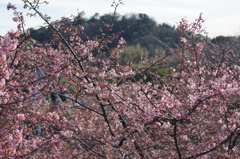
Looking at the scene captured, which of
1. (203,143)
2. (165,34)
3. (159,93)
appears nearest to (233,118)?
(203,143)

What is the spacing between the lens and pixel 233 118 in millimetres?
3445

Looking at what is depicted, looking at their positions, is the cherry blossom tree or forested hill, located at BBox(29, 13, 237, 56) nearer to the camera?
the cherry blossom tree

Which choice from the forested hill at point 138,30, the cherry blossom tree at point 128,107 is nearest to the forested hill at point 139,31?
the forested hill at point 138,30

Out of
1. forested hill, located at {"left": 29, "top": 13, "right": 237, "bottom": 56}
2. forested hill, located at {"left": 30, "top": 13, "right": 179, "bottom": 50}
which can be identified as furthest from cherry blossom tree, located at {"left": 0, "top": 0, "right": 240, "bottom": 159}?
forested hill, located at {"left": 30, "top": 13, "right": 179, "bottom": 50}

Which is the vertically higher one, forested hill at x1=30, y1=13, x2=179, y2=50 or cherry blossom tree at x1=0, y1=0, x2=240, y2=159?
forested hill at x1=30, y1=13, x2=179, y2=50

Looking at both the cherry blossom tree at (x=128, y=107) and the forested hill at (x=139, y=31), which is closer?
the cherry blossom tree at (x=128, y=107)

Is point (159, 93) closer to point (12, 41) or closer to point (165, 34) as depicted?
point (12, 41)

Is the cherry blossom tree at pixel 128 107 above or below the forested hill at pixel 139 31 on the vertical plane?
below

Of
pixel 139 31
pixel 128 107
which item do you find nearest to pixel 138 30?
pixel 139 31

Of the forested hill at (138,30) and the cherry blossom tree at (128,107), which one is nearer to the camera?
the cherry blossom tree at (128,107)

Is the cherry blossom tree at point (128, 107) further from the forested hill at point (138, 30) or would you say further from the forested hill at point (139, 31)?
the forested hill at point (138, 30)

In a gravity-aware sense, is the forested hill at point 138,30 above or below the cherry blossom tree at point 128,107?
above

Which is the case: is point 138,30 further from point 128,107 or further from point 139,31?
point 128,107

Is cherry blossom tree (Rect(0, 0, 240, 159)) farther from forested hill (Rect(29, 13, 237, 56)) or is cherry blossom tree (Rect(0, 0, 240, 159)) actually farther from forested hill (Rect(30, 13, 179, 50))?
forested hill (Rect(30, 13, 179, 50))
